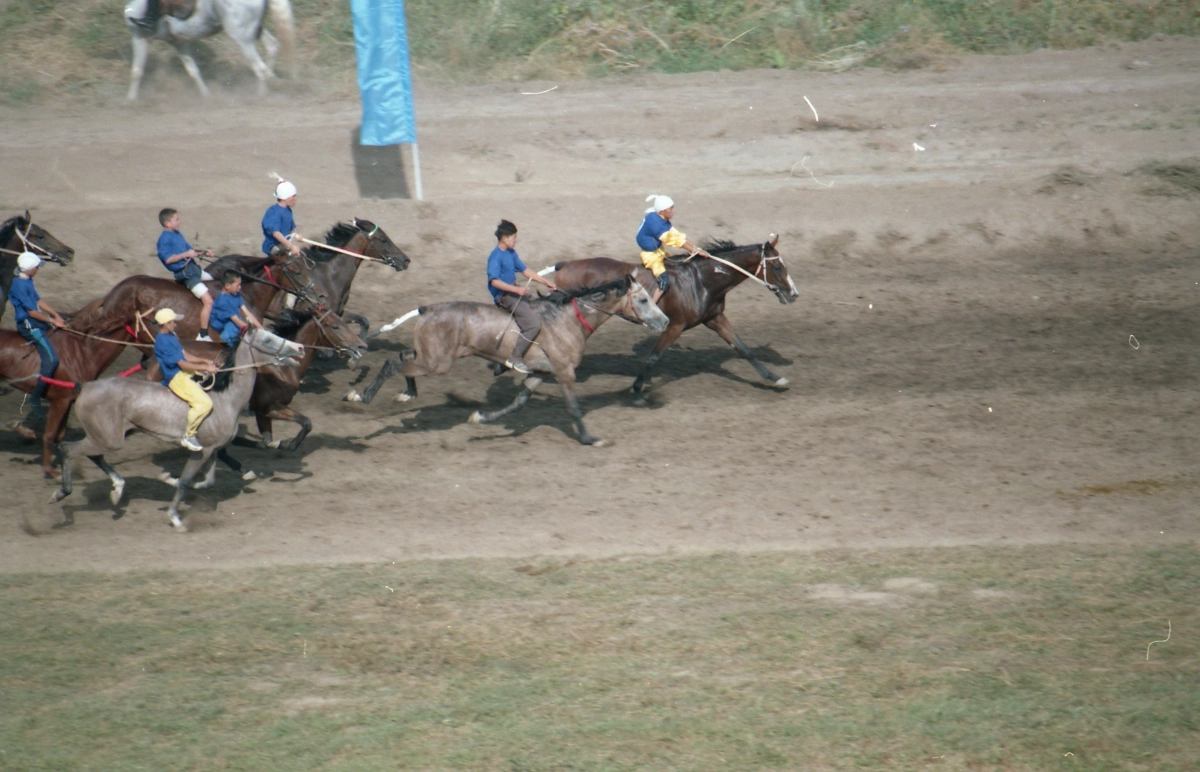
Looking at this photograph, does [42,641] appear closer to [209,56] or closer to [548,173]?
[548,173]

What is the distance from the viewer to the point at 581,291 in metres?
13.0

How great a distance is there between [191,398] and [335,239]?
4486 mm

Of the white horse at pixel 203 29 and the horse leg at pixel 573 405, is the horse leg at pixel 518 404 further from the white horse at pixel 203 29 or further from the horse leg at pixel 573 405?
the white horse at pixel 203 29

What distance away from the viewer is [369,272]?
17172 mm


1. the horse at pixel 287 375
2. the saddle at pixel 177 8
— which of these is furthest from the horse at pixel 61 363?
the saddle at pixel 177 8

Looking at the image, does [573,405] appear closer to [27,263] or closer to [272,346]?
[272,346]

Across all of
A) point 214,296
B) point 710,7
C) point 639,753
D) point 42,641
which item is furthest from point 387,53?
point 639,753

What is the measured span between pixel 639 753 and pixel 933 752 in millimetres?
2001

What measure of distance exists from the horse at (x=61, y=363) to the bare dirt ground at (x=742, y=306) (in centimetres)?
54

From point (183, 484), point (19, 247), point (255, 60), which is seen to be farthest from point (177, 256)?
point (255, 60)

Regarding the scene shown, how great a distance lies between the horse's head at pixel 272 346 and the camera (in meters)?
10.9

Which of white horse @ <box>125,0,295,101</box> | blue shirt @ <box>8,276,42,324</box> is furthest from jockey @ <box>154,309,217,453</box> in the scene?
white horse @ <box>125,0,295,101</box>

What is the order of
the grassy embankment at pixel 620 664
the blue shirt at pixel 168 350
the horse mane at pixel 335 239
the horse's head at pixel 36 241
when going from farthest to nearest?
1. the horse mane at pixel 335 239
2. the horse's head at pixel 36 241
3. the blue shirt at pixel 168 350
4. the grassy embankment at pixel 620 664

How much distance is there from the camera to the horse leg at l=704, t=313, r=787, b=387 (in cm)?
1380
